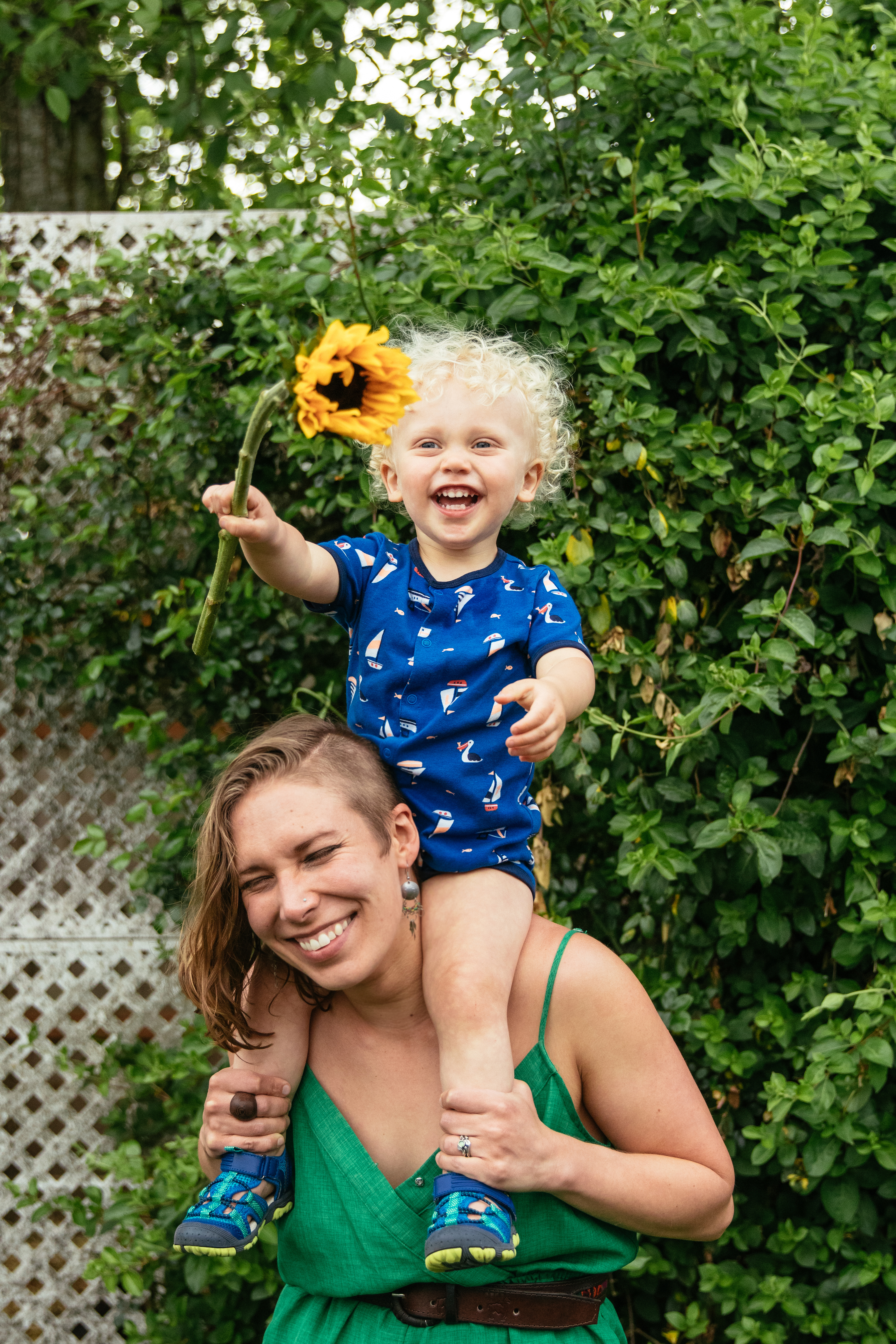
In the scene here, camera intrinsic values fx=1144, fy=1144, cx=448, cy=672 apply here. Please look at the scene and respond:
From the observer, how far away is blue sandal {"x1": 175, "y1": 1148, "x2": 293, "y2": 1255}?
1457mm

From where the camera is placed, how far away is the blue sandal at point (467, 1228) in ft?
4.39

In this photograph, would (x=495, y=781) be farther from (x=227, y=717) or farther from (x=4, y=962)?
(x=4, y=962)

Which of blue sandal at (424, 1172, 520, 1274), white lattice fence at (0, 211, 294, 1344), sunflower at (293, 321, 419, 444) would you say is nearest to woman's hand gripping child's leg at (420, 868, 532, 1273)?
blue sandal at (424, 1172, 520, 1274)

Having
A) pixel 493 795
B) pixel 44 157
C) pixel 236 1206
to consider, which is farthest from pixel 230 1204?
pixel 44 157

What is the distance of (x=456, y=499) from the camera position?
1.67m

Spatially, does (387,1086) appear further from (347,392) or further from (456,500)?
(347,392)

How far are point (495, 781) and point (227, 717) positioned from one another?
1449 mm

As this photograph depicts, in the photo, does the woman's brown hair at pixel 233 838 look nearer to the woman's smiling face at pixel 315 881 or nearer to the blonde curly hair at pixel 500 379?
the woman's smiling face at pixel 315 881

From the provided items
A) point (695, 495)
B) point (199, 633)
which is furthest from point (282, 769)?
point (695, 495)

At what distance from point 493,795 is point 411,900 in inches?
7.5

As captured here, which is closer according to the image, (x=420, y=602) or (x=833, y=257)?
(x=420, y=602)

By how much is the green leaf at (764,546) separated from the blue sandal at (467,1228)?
1.30 m

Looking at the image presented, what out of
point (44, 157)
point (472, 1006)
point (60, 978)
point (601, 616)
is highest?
point (44, 157)

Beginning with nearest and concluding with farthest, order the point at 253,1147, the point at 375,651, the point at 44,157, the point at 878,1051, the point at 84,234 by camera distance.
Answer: the point at 253,1147 → the point at 375,651 → the point at 878,1051 → the point at 84,234 → the point at 44,157
